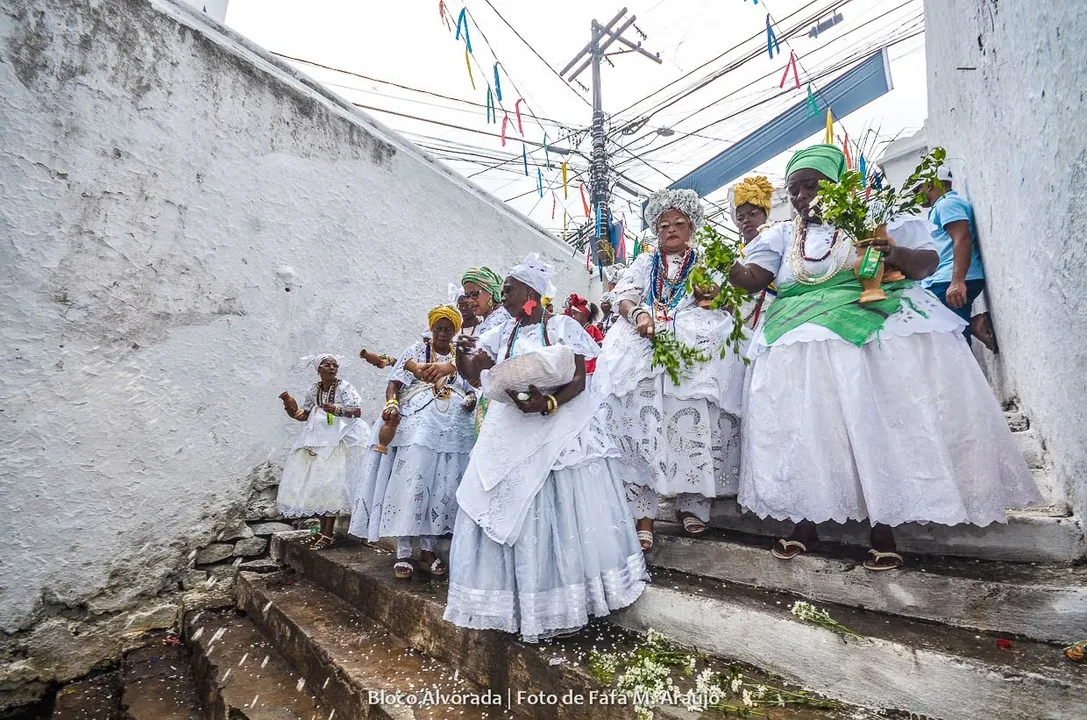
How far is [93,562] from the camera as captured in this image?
4188 mm

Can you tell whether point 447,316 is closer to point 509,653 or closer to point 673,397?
point 673,397

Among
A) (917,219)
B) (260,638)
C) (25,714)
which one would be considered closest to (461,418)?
(260,638)

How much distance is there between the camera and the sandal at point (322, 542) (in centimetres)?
488

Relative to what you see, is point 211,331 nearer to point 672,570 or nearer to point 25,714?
point 25,714

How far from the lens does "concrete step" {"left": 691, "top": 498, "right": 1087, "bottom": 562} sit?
2051mm

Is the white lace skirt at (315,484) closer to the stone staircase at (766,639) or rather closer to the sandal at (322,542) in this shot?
the sandal at (322,542)

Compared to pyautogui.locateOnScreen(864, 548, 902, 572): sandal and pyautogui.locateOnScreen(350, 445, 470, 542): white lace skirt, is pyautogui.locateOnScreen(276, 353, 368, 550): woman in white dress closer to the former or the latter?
pyautogui.locateOnScreen(350, 445, 470, 542): white lace skirt

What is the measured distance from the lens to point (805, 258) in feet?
8.86

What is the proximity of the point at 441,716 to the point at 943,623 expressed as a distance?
1.97m

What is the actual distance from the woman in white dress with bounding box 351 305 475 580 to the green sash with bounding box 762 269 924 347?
2036 millimetres

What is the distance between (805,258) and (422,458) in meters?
2.68

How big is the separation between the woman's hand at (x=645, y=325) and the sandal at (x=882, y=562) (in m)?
1.43

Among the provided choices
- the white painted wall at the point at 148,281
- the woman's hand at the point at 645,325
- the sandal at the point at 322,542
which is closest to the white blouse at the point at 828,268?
the woman's hand at the point at 645,325

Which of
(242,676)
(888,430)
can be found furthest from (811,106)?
(242,676)
